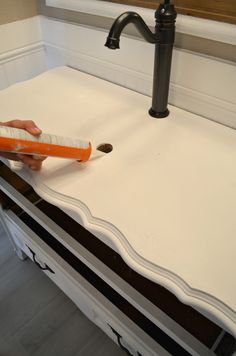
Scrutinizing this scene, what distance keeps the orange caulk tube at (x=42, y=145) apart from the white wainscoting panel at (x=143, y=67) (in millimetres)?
311

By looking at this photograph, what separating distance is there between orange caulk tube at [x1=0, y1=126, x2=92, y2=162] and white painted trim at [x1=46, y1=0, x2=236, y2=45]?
34cm

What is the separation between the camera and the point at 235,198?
1.55 feet

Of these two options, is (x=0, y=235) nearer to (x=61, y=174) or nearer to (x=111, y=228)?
(x=61, y=174)

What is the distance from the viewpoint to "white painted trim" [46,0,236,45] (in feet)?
1.76

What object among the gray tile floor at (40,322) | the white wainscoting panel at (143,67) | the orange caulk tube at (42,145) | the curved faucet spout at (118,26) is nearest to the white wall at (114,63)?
the white wainscoting panel at (143,67)

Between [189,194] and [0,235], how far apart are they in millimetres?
1088

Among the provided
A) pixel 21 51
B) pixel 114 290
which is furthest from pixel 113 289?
pixel 21 51

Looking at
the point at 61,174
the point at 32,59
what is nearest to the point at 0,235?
the point at 32,59

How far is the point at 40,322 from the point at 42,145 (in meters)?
0.84

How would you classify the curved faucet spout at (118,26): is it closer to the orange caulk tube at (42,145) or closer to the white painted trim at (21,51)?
the orange caulk tube at (42,145)

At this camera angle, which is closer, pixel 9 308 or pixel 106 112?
pixel 106 112

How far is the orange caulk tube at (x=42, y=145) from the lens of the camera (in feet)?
1.40

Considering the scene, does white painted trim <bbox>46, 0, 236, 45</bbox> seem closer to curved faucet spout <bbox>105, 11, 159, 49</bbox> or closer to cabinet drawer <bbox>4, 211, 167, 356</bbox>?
curved faucet spout <bbox>105, 11, 159, 49</bbox>

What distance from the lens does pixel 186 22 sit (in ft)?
1.91
